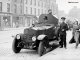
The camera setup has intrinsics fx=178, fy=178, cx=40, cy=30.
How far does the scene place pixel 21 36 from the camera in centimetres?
899

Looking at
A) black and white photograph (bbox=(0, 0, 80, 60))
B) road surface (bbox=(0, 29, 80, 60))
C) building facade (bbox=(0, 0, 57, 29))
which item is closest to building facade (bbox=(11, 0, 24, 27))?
building facade (bbox=(0, 0, 57, 29))

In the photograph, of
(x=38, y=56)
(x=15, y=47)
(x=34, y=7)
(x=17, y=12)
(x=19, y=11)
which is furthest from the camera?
(x=34, y=7)

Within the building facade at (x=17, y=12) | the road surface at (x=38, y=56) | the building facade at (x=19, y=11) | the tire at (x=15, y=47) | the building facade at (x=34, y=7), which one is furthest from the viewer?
the building facade at (x=34, y=7)

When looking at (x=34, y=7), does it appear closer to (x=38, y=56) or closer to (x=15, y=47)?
(x=15, y=47)

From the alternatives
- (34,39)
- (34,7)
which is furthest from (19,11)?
(34,39)

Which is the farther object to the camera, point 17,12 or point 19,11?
point 19,11

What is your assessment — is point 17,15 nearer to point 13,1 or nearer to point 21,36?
point 13,1

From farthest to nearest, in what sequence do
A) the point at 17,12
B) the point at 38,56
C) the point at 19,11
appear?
the point at 19,11 → the point at 17,12 → the point at 38,56

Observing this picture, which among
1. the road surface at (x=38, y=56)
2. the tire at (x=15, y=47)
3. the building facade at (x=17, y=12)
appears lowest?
the road surface at (x=38, y=56)

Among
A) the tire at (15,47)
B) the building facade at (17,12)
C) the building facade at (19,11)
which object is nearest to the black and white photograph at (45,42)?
the tire at (15,47)

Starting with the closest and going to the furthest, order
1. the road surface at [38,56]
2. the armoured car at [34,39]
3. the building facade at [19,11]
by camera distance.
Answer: the road surface at [38,56] < the armoured car at [34,39] < the building facade at [19,11]

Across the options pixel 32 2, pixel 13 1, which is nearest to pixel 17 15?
pixel 13 1

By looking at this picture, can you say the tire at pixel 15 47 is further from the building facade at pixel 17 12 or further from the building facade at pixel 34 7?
the building facade at pixel 34 7

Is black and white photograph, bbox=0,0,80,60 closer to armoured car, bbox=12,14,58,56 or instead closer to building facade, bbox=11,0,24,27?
armoured car, bbox=12,14,58,56
